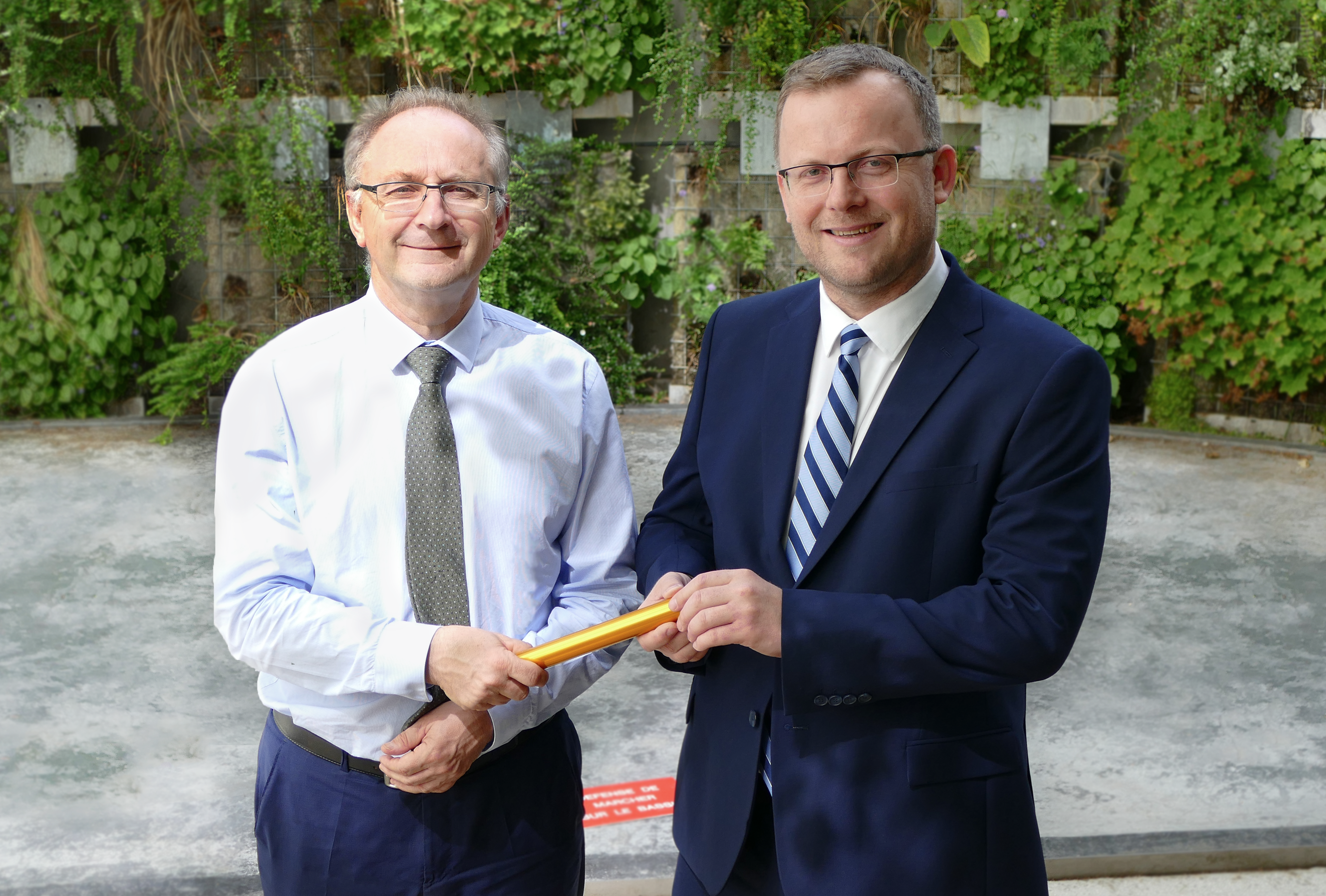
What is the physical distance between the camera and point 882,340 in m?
1.56

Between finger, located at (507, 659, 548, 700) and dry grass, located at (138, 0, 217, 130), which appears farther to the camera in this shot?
dry grass, located at (138, 0, 217, 130)

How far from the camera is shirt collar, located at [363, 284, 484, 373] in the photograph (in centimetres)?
170

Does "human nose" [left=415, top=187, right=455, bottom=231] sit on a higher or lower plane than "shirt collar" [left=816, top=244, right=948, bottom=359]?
higher

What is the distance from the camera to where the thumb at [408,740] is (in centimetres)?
159

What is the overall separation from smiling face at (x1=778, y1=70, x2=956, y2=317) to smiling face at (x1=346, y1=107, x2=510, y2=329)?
444 millimetres

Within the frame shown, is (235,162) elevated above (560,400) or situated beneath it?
elevated above

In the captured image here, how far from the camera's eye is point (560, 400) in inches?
Answer: 69.6

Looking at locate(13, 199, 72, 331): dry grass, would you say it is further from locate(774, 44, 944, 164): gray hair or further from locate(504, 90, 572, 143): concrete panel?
locate(774, 44, 944, 164): gray hair

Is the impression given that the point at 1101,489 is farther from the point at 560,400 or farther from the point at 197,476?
the point at 197,476

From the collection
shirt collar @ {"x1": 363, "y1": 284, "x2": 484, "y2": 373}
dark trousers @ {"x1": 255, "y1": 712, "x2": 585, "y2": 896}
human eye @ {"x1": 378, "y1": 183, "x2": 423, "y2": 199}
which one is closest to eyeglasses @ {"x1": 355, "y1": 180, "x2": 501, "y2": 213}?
human eye @ {"x1": 378, "y1": 183, "x2": 423, "y2": 199}

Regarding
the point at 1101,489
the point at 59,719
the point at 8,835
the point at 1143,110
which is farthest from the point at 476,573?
the point at 1143,110

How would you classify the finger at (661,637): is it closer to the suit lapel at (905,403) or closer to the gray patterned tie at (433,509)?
the suit lapel at (905,403)

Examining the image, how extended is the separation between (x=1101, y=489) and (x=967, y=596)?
223mm

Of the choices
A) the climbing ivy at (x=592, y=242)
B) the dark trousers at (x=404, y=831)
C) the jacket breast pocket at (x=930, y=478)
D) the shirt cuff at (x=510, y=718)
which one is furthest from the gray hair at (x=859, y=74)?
the climbing ivy at (x=592, y=242)
